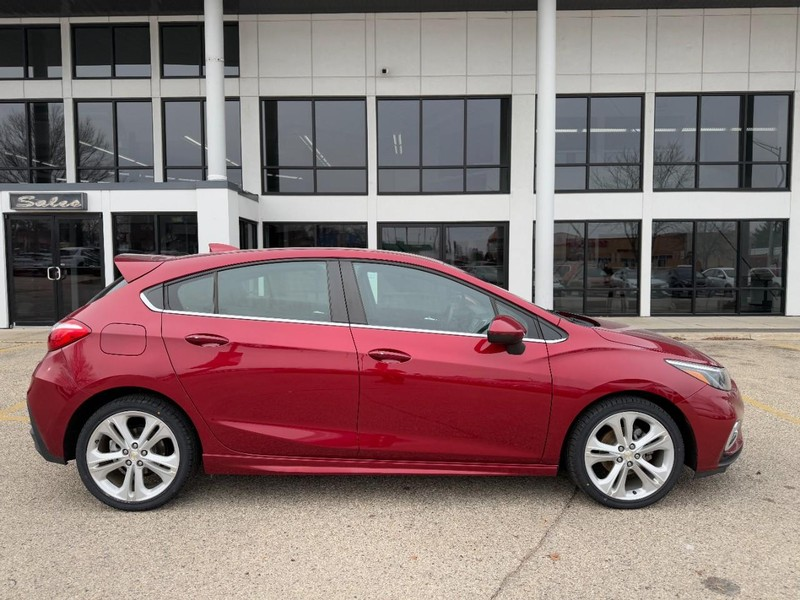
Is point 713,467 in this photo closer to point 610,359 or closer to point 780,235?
point 610,359

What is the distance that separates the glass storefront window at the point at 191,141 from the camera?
44.3 feet

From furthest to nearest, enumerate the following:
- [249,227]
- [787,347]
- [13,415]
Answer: [249,227], [787,347], [13,415]

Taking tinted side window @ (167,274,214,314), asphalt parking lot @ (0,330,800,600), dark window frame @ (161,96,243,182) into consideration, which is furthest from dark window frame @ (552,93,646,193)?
tinted side window @ (167,274,214,314)

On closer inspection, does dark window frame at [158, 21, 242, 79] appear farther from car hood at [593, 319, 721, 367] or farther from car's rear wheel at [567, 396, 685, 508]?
car's rear wheel at [567, 396, 685, 508]

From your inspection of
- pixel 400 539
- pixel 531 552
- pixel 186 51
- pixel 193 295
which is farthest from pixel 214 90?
pixel 531 552

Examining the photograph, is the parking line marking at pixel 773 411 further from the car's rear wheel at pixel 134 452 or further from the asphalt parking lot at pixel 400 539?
the car's rear wheel at pixel 134 452

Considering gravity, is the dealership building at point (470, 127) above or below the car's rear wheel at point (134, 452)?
above

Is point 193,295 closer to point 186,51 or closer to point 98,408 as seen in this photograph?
point 98,408

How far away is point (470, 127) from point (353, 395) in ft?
37.5

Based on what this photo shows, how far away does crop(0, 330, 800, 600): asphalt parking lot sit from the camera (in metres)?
2.53

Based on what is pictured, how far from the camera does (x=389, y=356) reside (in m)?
3.18

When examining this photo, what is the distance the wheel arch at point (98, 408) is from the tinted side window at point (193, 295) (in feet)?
1.75

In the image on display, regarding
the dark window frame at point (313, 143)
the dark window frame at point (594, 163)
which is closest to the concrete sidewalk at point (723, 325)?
the dark window frame at point (594, 163)

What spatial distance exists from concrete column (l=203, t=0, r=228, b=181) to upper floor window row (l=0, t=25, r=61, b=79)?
4734 millimetres
